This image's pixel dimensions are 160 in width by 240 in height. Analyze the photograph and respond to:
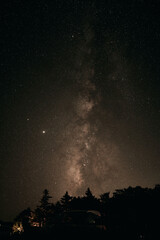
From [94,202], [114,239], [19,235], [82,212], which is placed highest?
[94,202]

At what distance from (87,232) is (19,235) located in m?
2.99

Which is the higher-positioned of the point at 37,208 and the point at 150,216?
the point at 37,208

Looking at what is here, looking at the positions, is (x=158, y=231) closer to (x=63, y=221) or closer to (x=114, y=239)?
(x=114, y=239)

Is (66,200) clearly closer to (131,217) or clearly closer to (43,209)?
(43,209)

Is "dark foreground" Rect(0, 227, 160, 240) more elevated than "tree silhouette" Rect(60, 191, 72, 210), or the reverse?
"tree silhouette" Rect(60, 191, 72, 210)

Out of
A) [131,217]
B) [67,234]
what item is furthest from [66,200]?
[67,234]

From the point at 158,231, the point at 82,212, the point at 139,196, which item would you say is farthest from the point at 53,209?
the point at 82,212

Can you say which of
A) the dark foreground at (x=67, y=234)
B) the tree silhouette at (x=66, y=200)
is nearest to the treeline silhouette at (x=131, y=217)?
the dark foreground at (x=67, y=234)

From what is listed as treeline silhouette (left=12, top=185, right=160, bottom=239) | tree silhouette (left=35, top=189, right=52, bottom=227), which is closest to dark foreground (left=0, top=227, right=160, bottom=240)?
treeline silhouette (left=12, top=185, right=160, bottom=239)

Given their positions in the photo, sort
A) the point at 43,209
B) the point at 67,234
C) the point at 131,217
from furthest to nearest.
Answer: the point at 43,209 < the point at 131,217 < the point at 67,234

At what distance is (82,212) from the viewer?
9.38 meters

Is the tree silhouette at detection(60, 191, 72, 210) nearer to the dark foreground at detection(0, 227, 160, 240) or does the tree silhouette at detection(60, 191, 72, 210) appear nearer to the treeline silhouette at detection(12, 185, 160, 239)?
the treeline silhouette at detection(12, 185, 160, 239)

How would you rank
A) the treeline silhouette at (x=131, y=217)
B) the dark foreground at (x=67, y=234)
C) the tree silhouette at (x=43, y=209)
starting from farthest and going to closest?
the tree silhouette at (x=43, y=209) < the treeline silhouette at (x=131, y=217) < the dark foreground at (x=67, y=234)

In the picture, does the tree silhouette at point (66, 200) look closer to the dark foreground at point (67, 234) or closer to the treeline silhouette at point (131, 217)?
the treeline silhouette at point (131, 217)
